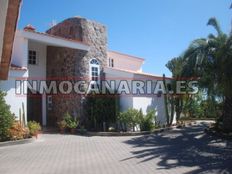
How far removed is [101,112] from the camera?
2112cm

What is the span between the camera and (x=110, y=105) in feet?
69.5

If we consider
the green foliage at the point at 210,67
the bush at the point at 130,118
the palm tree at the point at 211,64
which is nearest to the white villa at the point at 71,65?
the bush at the point at 130,118

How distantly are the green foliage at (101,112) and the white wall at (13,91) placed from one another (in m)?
5.25

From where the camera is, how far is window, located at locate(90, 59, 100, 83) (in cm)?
2223

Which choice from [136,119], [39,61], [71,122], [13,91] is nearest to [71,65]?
[39,61]

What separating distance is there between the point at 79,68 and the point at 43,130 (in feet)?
16.6

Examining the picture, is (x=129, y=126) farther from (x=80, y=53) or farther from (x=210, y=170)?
(x=210, y=170)

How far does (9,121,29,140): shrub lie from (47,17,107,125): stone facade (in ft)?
18.1

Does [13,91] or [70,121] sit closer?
[13,91]

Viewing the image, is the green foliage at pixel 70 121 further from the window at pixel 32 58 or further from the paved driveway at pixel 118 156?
the window at pixel 32 58

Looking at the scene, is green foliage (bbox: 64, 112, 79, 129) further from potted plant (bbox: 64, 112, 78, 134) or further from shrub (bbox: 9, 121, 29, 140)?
shrub (bbox: 9, 121, 29, 140)

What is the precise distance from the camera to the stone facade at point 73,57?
21.6m

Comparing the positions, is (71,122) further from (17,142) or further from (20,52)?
(20,52)

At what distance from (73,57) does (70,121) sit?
4678mm
